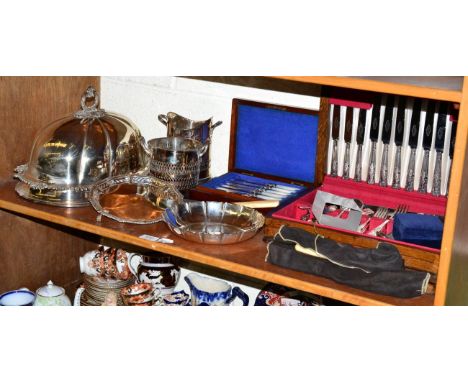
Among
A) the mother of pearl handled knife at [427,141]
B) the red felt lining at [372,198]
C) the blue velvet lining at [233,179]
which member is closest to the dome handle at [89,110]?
the blue velvet lining at [233,179]

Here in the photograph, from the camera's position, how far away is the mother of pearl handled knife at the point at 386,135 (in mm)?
1809

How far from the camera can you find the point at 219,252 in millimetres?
1651

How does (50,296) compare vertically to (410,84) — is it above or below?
below

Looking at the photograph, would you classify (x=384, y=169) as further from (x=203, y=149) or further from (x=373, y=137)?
(x=203, y=149)

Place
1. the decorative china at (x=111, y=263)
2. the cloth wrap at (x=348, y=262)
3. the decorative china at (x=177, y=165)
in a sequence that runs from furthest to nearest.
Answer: the decorative china at (x=111, y=263) < the decorative china at (x=177, y=165) < the cloth wrap at (x=348, y=262)

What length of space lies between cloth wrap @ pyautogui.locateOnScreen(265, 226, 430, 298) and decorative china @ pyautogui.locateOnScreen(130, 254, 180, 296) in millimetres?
522

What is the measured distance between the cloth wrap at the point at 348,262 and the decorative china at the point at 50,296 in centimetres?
66

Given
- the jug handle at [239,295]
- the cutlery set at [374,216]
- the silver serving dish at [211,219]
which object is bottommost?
the jug handle at [239,295]

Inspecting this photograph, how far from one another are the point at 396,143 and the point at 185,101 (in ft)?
1.83

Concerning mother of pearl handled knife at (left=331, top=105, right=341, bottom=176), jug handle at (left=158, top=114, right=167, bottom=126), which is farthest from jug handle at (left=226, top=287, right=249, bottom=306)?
jug handle at (left=158, top=114, right=167, bottom=126)

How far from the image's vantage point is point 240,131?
203 cm

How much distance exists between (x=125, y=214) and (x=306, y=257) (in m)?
0.46

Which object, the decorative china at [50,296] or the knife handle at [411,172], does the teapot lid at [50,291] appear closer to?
the decorative china at [50,296]

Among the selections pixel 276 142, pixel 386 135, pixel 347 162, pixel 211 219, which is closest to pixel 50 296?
pixel 211 219
